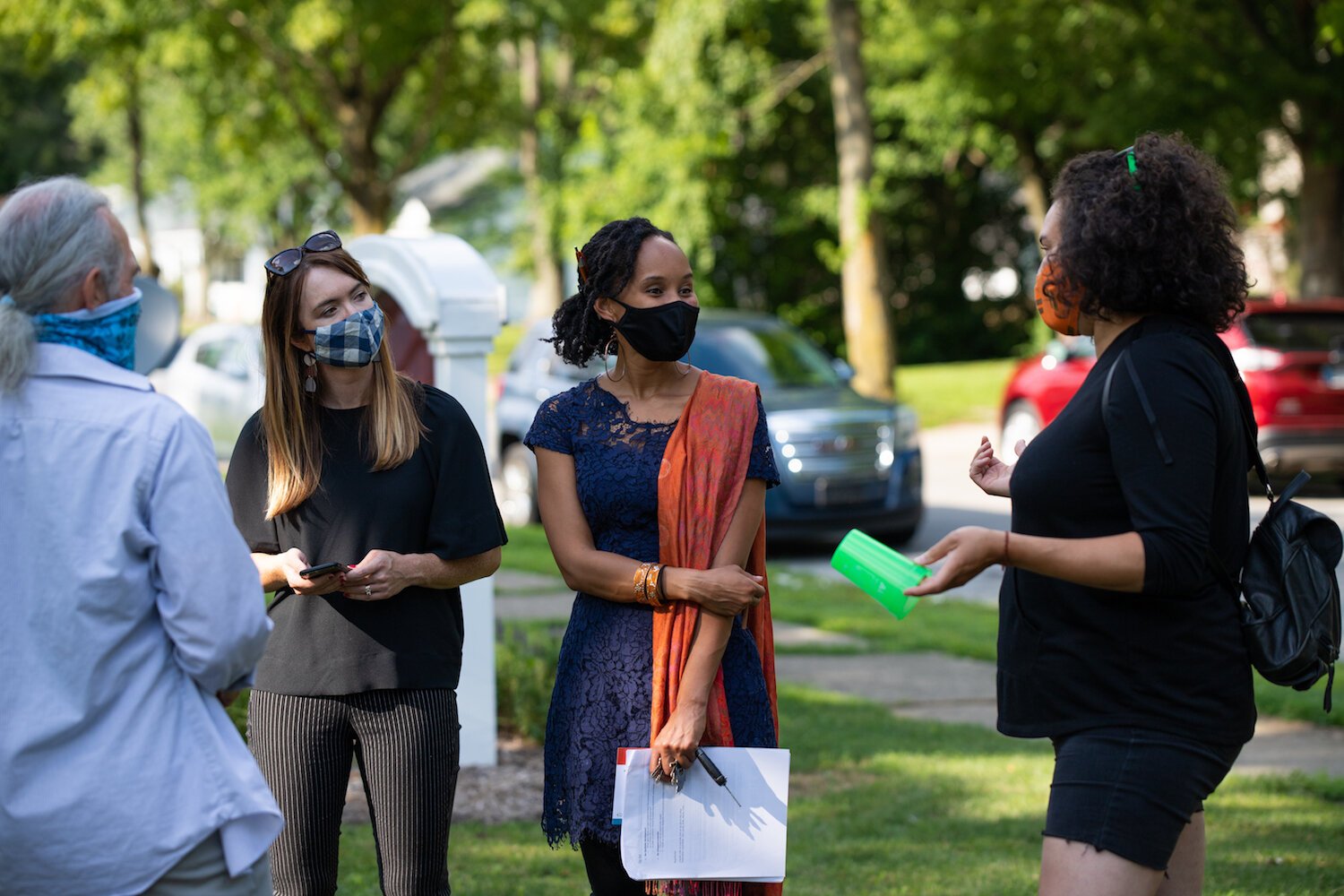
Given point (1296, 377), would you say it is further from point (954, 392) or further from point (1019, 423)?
point (954, 392)

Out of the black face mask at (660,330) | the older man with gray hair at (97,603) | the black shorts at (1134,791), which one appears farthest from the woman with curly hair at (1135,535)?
the older man with gray hair at (97,603)

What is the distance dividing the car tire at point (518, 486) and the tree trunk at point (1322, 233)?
1050 centimetres

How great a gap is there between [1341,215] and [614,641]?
60.2ft

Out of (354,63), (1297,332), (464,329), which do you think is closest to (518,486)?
(1297,332)

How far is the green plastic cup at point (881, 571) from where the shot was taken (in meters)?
2.74

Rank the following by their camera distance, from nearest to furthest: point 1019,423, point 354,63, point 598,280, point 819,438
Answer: point 598,280 → point 819,438 → point 1019,423 → point 354,63

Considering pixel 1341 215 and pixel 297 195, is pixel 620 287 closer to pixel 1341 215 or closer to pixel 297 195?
pixel 1341 215

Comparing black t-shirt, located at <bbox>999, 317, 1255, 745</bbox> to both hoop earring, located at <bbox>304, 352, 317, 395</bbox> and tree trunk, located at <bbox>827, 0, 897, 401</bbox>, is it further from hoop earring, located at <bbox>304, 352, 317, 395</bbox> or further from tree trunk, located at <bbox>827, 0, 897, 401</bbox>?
Answer: tree trunk, located at <bbox>827, 0, 897, 401</bbox>

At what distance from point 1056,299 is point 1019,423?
14439mm

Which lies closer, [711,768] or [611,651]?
[711,768]

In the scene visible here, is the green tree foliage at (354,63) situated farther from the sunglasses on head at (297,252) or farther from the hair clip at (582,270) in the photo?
the hair clip at (582,270)

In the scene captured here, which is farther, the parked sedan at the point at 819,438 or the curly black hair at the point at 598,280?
the parked sedan at the point at 819,438

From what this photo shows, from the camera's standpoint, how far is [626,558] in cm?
330

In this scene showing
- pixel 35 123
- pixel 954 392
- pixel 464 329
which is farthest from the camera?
pixel 35 123
